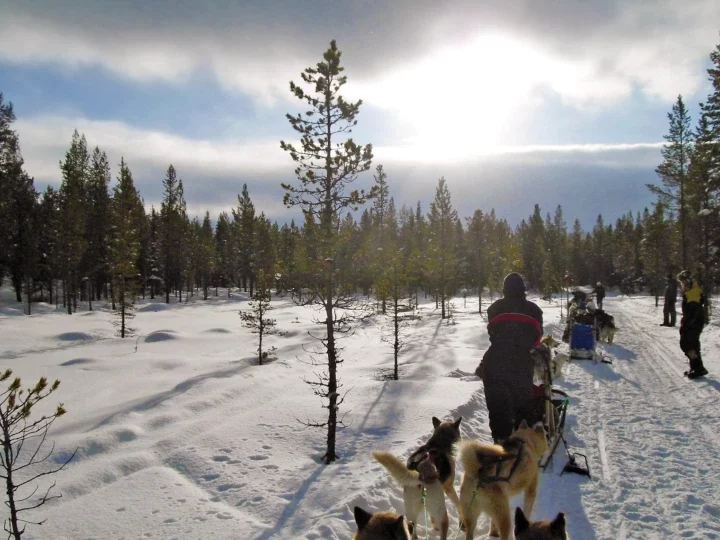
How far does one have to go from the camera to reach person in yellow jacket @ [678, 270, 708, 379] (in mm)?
9953

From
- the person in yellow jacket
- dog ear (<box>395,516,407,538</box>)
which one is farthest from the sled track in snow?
dog ear (<box>395,516,407,538</box>)

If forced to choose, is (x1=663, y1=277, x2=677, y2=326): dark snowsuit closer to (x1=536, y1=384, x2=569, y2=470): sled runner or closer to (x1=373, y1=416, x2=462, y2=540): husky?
(x1=536, y1=384, x2=569, y2=470): sled runner

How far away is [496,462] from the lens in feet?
11.7

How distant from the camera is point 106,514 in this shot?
5.00 m

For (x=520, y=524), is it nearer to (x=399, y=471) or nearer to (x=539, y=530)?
(x=539, y=530)

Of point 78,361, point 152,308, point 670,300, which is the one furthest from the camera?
point 152,308

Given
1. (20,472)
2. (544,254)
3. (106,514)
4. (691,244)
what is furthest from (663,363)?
(544,254)

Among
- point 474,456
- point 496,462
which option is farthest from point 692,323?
point 474,456

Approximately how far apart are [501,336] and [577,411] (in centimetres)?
441

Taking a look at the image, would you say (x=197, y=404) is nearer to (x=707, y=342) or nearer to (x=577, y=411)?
(x=577, y=411)

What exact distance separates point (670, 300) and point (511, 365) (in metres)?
20.1

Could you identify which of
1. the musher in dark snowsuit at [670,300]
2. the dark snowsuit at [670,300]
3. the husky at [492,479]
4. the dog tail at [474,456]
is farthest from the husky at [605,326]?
the dog tail at [474,456]

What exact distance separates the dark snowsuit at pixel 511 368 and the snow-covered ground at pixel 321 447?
1.06 metres

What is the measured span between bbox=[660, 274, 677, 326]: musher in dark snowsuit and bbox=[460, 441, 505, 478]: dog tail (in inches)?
762
